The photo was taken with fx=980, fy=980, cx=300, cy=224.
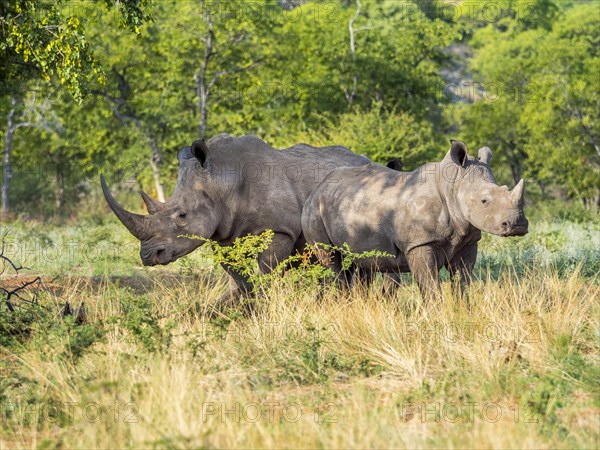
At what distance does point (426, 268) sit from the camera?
26.6 ft

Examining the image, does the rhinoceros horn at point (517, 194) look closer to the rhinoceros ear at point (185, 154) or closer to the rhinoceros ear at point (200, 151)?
the rhinoceros ear at point (200, 151)

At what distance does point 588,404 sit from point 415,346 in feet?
4.59

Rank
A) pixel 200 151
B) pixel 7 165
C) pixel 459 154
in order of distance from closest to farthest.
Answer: pixel 459 154, pixel 200 151, pixel 7 165

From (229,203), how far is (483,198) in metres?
2.62

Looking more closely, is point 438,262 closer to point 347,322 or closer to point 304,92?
point 347,322

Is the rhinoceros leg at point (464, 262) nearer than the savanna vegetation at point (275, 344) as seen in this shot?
No

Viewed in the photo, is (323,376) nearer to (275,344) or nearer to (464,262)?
(275,344)

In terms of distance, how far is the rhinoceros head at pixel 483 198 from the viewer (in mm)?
7617

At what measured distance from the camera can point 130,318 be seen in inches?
299

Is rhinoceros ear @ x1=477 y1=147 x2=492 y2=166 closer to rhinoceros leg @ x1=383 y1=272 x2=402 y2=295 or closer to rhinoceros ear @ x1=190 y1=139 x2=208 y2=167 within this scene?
rhinoceros leg @ x1=383 y1=272 x2=402 y2=295

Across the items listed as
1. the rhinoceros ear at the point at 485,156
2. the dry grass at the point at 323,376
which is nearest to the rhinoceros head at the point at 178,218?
the dry grass at the point at 323,376

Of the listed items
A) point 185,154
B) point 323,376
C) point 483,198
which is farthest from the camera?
point 185,154

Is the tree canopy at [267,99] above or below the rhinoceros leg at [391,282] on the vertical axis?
below

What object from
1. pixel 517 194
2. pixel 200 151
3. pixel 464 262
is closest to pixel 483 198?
pixel 517 194
